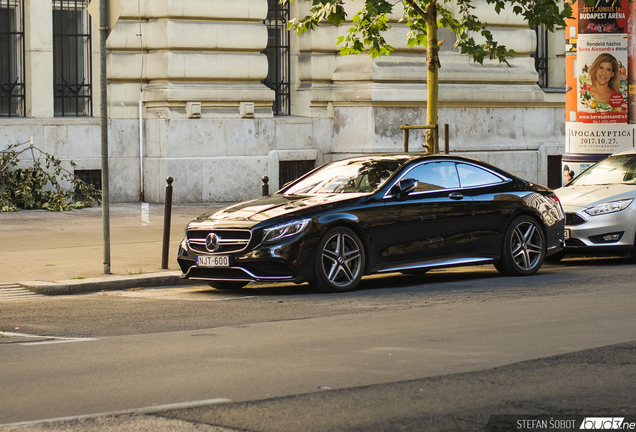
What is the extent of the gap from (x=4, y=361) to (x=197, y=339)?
145 centimetres

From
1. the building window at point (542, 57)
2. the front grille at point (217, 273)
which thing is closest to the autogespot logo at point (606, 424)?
the front grille at point (217, 273)

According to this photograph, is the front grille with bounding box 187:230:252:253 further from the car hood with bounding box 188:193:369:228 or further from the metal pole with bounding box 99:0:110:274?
the metal pole with bounding box 99:0:110:274

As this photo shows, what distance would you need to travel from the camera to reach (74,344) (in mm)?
7938

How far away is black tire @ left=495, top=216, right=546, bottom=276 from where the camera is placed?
39.5 ft

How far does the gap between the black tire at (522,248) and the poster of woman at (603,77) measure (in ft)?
17.3

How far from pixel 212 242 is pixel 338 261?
129 cm

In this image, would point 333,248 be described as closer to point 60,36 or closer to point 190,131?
point 190,131

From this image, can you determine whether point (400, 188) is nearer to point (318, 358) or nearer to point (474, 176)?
point (474, 176)

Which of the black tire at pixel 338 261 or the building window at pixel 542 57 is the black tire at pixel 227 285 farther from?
the building window at pixel 542 57

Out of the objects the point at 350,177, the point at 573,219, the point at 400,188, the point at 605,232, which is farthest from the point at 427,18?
the point at 400,188

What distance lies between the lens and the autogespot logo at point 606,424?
534cm

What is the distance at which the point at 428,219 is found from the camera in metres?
11.4

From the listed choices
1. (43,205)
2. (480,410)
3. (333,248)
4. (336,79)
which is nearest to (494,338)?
(480,410)

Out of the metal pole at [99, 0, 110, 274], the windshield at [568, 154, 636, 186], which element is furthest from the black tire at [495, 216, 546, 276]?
the metal pole at [99, 0, 110, 274]
